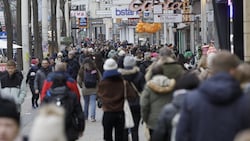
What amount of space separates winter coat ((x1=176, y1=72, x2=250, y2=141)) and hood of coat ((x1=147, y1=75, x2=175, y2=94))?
3250 millimetres

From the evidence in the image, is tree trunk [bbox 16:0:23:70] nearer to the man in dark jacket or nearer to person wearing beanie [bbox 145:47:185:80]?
person wearing beanie [bbox 145:47:185:80]

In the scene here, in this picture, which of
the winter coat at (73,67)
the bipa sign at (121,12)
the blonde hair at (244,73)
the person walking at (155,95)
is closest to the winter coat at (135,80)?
the person walking at (155,95)

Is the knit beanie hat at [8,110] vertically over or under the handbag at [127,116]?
over

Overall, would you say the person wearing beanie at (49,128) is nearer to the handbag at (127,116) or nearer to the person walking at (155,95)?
the person walking at (155,95)

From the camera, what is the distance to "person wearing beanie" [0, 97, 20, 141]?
18.5 ft

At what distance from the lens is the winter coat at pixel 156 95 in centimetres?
1005

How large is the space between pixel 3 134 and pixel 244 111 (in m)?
2.19

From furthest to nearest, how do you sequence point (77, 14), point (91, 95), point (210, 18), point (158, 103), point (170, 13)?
point (77, 14) < point (170, 13) < point (210, 18) < point (91, 95) < point (158, 103)

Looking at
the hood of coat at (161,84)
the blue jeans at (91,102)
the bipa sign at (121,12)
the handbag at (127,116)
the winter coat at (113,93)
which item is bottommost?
the blue jeans at (91,102)

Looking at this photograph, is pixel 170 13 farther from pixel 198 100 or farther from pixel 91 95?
pixel 198 100

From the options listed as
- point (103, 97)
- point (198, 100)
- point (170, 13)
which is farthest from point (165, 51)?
point (170, 13)

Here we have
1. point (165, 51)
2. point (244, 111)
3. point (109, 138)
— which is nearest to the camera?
point (244, 111)

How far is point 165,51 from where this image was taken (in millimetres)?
10844

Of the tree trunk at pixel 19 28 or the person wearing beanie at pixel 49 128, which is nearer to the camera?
the person wearing beanie at pixel 49 128
